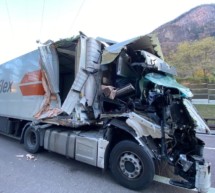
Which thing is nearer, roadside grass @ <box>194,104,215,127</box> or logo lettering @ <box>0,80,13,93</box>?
logo lettering @ <box>0,80,13,93</box>

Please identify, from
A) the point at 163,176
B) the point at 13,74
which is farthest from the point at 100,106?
the point at 13,74

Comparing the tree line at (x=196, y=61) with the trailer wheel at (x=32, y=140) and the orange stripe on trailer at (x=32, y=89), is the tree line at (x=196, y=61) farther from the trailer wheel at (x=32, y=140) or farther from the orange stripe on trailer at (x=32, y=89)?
the trailer wheel at (x=32, y=140)

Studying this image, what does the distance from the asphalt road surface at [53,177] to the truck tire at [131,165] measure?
0.53 feet

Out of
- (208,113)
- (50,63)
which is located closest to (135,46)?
(50,63)

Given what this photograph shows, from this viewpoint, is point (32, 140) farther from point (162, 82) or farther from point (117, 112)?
point (162, 82)

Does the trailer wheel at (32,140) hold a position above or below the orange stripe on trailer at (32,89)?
below

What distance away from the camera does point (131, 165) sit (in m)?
4.41

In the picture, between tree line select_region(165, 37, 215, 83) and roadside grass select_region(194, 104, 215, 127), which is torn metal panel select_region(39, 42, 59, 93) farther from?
tree line select_region(165, 37, 215, 83)

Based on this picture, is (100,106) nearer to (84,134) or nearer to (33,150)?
(84,134)

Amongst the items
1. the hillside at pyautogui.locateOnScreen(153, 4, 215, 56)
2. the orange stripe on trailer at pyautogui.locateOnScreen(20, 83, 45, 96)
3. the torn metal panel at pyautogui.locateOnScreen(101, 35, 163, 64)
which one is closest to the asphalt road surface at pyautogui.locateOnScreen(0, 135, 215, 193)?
the orange stripe on trailer at pyautogui.locateOnScreen(20, 83, 45, 96)

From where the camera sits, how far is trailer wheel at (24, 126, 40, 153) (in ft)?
21.6

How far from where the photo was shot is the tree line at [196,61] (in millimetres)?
25672

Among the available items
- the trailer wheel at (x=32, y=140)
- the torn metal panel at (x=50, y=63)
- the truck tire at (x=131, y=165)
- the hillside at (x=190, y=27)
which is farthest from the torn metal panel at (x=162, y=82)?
the hillside at (x=190, y=27)

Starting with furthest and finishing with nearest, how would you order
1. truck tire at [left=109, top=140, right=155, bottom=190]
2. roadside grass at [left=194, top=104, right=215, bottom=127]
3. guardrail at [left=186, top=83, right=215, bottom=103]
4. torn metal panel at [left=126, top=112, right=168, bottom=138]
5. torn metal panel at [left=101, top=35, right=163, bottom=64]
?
guardrail at [left=186, top=83, right=215, bottom=103] < roadside grass at [left=194, top=104, right=215, bottom=127] < torn metal panel at [left=101, top=35, right=163, bottom=64] < torn metal panel at [left=126, top=112, right=168, bottom=138] < truck tire at [left=109, top=140, right=155, bottom=190]
